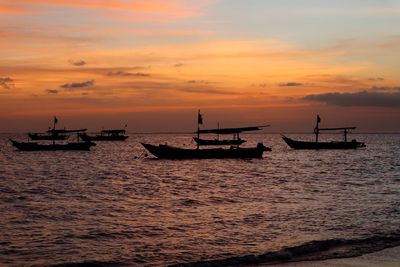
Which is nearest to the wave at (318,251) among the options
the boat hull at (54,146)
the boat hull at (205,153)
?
the boat hull at (205,153)

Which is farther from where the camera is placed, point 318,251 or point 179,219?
point 179,219

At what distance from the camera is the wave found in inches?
537

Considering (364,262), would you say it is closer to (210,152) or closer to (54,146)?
(210,152)

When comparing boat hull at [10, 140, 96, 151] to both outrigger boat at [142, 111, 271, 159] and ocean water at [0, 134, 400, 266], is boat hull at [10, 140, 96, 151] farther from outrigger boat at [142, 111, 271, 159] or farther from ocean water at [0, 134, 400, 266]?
ocean water at [0, 134, 400, 266]

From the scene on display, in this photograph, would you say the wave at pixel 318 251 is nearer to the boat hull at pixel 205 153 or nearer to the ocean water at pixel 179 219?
the ocean water at pixel 179 219

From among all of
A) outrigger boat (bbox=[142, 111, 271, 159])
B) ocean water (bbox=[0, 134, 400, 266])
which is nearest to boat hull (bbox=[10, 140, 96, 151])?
outrigger boat (bbox=[142, 111, 271, 159])

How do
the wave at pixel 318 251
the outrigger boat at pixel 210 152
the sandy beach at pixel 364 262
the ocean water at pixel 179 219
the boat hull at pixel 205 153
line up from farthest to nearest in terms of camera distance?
the boat hull at pixel 205 153
the outrigger boat at pixel 210 152
the ocean water at pixel 179 219
the wave at pixel 318 251
the sandy beach at pixel 364 262

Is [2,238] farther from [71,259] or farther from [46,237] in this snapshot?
[71,259]

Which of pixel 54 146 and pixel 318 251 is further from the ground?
pixel 54 146

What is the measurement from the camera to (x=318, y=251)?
14.7m

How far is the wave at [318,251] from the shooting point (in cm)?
1363

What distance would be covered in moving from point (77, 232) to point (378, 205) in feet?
44.1

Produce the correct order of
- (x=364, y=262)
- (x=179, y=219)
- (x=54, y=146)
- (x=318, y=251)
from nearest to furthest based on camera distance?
1. (x=364, y=262)
2. (x=318, y=251)
3. (x=179, y=219)
4. (x=54, y=146)

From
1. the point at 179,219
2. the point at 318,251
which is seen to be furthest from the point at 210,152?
the point at 318,251
